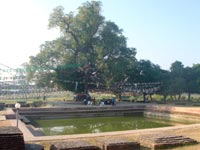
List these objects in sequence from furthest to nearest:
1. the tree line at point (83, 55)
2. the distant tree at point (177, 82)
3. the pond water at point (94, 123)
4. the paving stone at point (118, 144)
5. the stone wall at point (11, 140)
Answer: the distant tree at point (177, 82) < the tree line at point (83, 55) < the pond water at point (94, 123) < the paving stone at point (118, 144) < the stone wall at point (11, 140)

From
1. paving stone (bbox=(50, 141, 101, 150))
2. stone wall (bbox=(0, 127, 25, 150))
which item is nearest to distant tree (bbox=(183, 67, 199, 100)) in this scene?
paving stone (bbox=(50, 141, 101, 150))

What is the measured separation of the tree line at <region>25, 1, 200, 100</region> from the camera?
119ft

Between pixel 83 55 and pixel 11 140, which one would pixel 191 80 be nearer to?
pixel 83 55

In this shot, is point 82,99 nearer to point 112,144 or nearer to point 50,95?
point 50,95

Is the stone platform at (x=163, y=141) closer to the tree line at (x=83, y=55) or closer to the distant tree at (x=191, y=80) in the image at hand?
the tree line at (x=83, y=55)

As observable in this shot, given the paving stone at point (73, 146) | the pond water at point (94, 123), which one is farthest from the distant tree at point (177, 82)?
the paving stone at point (73, 146)

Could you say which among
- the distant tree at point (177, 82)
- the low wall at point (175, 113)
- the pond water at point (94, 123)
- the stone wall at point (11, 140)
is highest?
the distant tree at point (177, 82)

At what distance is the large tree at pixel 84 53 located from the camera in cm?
3634

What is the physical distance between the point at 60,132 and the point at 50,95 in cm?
3296

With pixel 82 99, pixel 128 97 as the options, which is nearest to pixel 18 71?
pixel 82 99

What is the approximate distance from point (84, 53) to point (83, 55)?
80cm

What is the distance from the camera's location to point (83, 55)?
1438 inches

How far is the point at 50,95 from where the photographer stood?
51031mm

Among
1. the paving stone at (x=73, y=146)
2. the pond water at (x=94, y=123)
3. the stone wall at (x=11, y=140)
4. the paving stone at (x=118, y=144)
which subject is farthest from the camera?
the pond water at (x=94, y=123)
